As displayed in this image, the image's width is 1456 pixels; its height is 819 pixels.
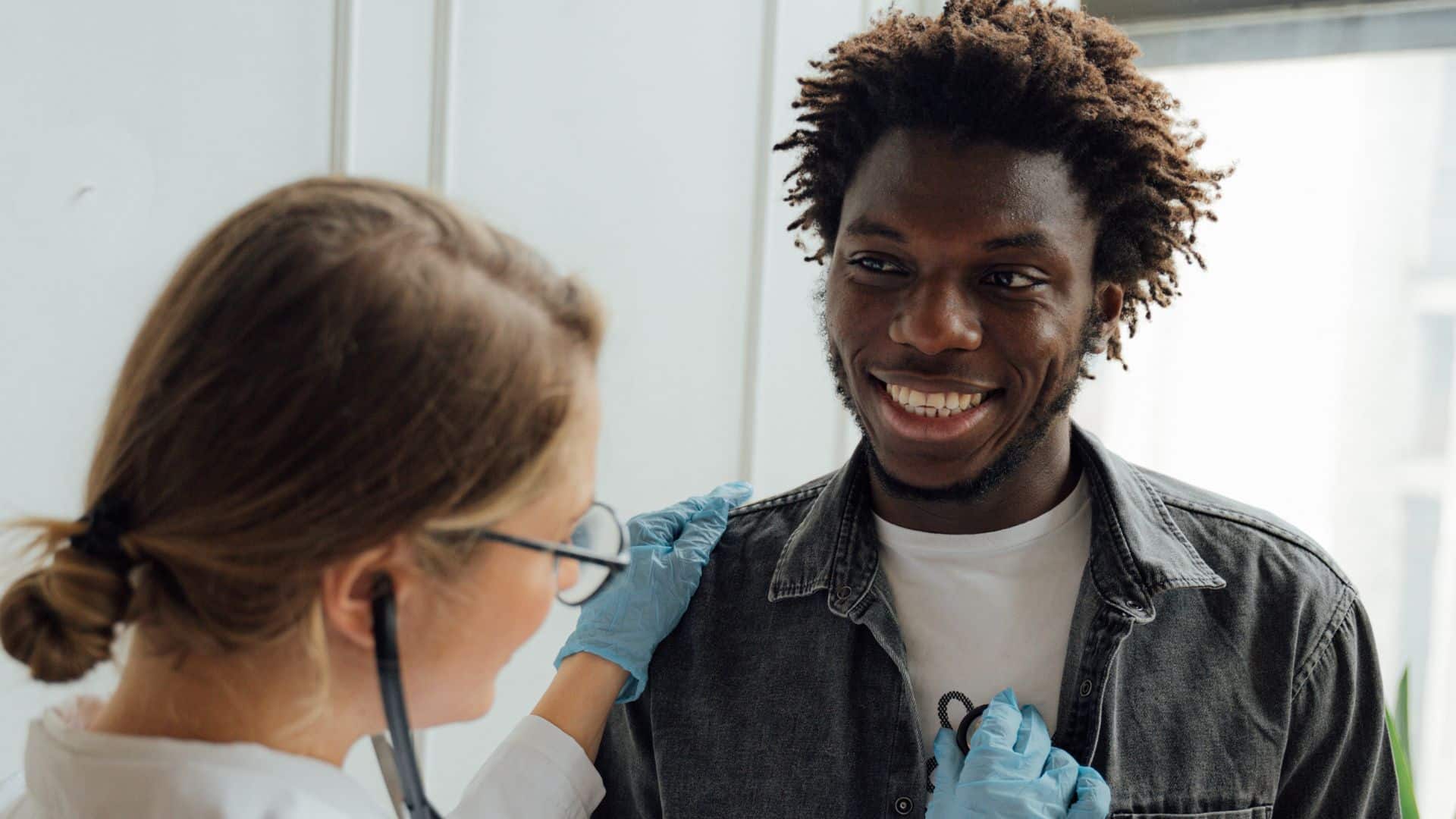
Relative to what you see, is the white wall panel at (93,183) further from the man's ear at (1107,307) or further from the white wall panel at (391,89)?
the man's ear at (1107,307)

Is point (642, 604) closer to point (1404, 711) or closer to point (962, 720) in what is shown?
point (962, 720)

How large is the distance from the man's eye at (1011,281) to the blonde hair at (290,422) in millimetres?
607

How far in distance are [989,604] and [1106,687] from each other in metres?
0.13

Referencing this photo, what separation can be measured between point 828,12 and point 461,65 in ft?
2.86

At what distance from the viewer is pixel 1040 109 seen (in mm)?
1156

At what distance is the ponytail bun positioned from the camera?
0.62m

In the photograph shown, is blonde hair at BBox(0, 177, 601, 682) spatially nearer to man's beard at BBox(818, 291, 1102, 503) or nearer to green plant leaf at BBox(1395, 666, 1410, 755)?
man's beard at BBox(818, 291, 1102, 503)

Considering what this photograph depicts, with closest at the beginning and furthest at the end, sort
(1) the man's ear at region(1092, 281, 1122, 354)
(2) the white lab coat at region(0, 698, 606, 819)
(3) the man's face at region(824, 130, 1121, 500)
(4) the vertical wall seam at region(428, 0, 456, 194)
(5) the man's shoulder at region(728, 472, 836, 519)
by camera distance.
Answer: (2) the white lab coat at region(0, 698, 606, 819) → (3) the man's face at region(824, 130, 1121, 500) → (1) the man's ear at region(1092, 281, 1122, 354) → (5) the man's shoulder at region(728, 472, 836, 519) → (4) the vertical wall seam at region(428, 0, 456, 194)

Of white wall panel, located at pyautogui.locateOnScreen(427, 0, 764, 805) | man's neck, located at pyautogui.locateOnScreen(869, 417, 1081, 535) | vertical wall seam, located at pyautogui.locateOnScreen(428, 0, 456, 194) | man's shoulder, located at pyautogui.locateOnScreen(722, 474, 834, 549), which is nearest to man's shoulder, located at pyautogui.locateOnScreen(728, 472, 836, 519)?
man's shoulder, located at pyautogui.locateOnScreen(722, 474, 834, 549)

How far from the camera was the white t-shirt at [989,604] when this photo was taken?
114 centimetres

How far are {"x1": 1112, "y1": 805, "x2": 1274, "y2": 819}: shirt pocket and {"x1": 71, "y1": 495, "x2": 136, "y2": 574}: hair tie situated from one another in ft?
2.87

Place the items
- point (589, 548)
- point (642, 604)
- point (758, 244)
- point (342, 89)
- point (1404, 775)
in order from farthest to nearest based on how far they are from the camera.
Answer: point (758, 244) → point (1404, 775) → point (342, 89) → point (642, 604) → point (589, 548)

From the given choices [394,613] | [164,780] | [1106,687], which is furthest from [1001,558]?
[164,780]

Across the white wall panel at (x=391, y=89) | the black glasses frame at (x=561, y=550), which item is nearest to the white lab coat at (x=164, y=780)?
the black glasses frame at (x=561, y=550)
